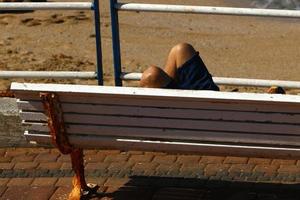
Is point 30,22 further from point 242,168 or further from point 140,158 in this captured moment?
point 242,168

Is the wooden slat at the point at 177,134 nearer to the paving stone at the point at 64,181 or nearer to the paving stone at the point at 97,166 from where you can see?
the paving stone at the point at 64,181

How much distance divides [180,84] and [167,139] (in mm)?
728

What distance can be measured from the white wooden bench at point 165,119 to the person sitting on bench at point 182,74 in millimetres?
490

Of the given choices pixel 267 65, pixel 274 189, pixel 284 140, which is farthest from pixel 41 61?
pixel 284 140

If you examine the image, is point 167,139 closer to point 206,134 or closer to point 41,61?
point 206,134

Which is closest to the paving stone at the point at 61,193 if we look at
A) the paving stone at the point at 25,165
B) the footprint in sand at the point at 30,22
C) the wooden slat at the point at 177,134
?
the paving stone at the point at 25,165

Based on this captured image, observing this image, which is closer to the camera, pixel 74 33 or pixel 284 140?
pixel 284 140

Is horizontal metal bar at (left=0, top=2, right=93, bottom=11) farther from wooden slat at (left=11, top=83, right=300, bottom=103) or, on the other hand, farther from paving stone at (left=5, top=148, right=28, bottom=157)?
wooden slat at (left=11, top=83, right=300, bottom=103)

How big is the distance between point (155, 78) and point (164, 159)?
1.18m

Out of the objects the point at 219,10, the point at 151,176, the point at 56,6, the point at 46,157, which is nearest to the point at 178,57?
the point at 219,10

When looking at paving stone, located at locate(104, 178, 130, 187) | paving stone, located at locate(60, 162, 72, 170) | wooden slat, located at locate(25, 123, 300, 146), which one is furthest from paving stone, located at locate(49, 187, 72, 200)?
wooden slat, located at locate(25, 123, 300, 146)

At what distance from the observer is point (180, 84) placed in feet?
19.8

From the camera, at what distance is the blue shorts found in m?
5.95

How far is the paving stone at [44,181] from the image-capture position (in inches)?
254
